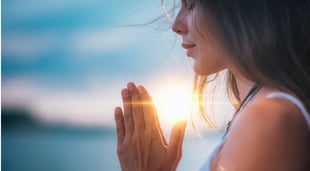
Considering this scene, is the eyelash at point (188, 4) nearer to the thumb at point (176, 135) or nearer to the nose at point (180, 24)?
the nose at point (180, 24)

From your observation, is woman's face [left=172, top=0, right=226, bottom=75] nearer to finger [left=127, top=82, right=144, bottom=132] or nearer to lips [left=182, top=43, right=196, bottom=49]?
lips [left=182, top=43, right=196, bottom=49]

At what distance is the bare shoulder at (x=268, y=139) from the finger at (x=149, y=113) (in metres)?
0.30

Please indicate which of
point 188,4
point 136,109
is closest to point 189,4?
point 188,4

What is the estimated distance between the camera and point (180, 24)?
1.10 metres

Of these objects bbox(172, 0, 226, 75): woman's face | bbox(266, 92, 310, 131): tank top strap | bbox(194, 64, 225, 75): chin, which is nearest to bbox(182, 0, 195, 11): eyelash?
bbox(172, 0, 226, 75): woman's face

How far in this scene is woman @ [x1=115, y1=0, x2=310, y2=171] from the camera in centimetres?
85

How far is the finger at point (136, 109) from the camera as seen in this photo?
1147 millimetres

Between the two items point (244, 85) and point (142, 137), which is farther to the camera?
point (142, 137)

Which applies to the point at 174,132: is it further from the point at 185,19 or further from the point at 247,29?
the point at 247,29

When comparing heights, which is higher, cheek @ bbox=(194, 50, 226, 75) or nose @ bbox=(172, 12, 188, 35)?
nose @ bbox=(172, 12, 188, 35)

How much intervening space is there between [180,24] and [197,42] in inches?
2.4

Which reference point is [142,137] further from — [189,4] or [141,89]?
[189,4]

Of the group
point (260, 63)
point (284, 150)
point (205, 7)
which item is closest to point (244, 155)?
point (284, 150)

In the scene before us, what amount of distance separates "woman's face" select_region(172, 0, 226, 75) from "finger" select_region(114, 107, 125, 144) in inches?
7.6
